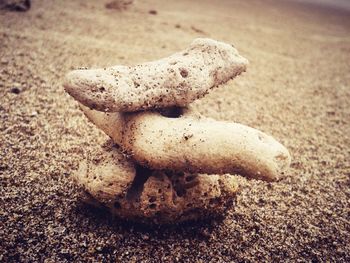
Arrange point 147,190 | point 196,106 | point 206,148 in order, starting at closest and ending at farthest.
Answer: point 206,148, point 147,190, point 196,106

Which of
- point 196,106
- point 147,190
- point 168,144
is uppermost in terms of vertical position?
point 168,144

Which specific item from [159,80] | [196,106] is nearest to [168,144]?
[159,80]

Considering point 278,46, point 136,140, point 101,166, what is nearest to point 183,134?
point 136,140

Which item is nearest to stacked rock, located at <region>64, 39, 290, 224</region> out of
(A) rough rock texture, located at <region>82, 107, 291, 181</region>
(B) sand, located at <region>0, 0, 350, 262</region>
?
(A) rough rock texture, located at <region>82, 107, 291, 181</region>

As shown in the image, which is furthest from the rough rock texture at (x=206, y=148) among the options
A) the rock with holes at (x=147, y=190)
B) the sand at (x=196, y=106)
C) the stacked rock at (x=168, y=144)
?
the sand at (x=196, y=106)

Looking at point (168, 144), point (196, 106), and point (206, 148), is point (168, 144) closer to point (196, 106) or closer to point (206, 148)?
point (206, 148)

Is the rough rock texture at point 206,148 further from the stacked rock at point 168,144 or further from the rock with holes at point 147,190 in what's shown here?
the rock with holes at point 147,190

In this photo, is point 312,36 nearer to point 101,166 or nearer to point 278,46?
point 278,46
